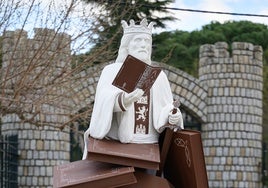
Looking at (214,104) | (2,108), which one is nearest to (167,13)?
(214,104)

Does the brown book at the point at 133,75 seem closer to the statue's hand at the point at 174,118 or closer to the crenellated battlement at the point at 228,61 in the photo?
the statue's hand at the point at 174,118

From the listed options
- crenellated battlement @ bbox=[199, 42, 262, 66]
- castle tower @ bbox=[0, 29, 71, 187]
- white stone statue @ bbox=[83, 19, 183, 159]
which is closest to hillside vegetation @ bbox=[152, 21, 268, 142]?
crenellated battlement @ bbox=[199, 42, 262, 66]

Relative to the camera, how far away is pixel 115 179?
5.17 metres

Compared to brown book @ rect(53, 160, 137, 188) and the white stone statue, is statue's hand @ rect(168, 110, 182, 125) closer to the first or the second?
the white stone statue

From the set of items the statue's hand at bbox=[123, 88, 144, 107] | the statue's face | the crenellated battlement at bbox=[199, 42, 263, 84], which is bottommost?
the statue's hand at bbox=[123, 88, 144, 107]

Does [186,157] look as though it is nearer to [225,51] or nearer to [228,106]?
[228,106]

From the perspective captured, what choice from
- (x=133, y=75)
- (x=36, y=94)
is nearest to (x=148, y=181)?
(x=133, y=75)

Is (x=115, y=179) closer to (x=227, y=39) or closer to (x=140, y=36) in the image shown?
(x=140, y=36)

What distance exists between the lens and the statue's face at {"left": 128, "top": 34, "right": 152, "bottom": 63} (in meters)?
5.68

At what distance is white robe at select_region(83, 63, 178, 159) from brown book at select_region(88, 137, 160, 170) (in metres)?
0.08

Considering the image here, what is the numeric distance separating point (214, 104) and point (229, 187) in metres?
1.74

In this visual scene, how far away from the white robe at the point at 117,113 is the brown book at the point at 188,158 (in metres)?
0.16

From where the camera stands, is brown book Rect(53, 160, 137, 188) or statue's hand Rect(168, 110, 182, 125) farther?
statue's hand Rect(168, 110, 182, 125)

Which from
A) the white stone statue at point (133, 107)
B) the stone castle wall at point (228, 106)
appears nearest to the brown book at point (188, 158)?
the white stone statue at point (133, 107)
